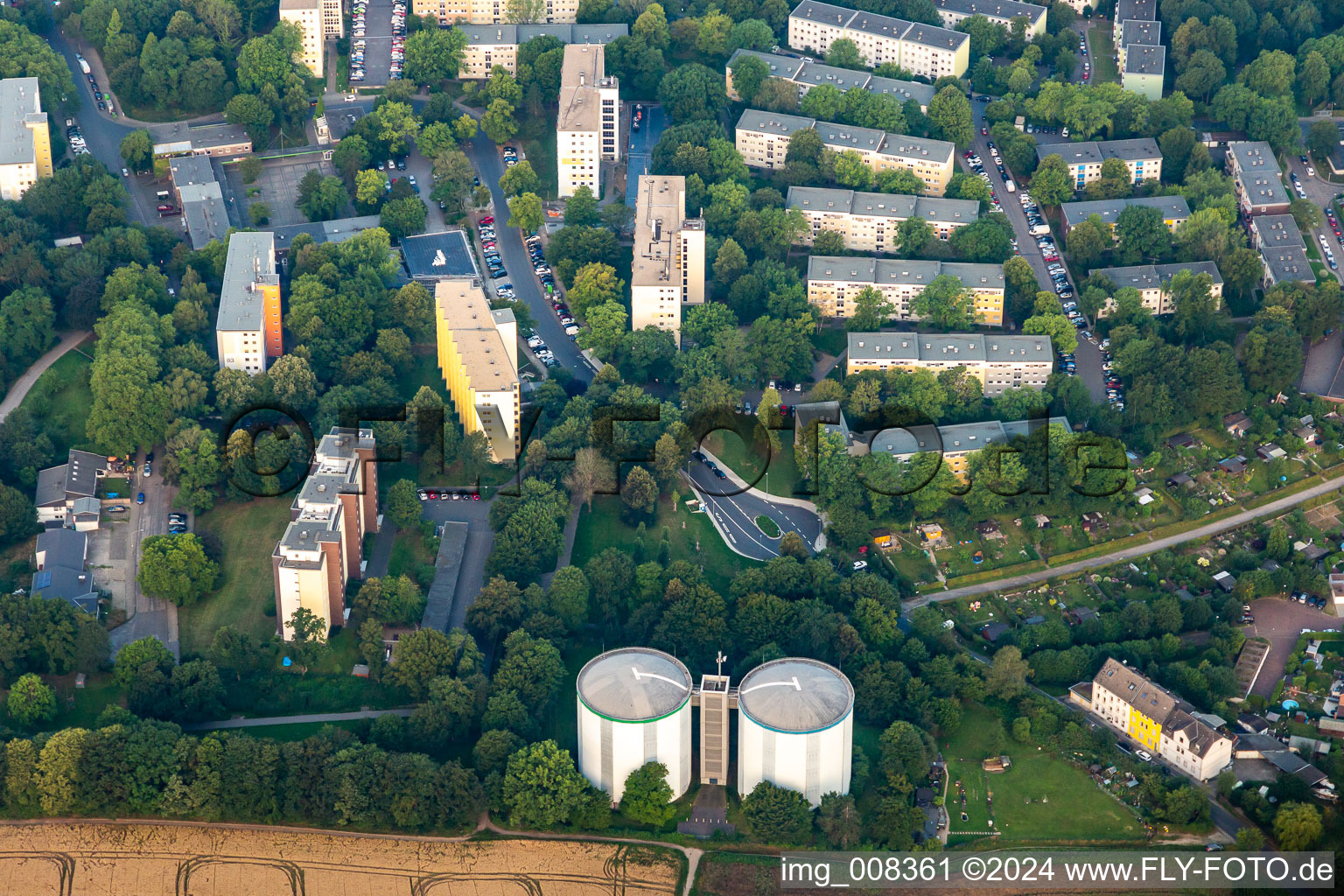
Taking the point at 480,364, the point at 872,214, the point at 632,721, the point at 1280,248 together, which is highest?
the point at 872,214

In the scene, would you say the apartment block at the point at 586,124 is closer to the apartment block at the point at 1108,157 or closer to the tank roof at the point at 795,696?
the apartment block at the point at 1108,157

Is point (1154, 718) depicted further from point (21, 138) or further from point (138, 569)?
point (21, 138)

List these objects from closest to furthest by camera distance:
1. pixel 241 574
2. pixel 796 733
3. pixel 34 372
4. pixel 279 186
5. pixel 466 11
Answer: pixel 796 733
pixel 241 574
pixel 34 372
pixel 279 186
pixel 466 11

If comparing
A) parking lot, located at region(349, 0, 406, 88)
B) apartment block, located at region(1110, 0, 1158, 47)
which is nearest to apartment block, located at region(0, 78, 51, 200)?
parking lot, located at region(349, 0, 406, 88)

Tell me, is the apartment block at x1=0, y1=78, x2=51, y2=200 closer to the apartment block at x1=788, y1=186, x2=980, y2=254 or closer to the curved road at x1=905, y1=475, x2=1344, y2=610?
the apartment block at x1=788, y1=186, x2=980, y2=254

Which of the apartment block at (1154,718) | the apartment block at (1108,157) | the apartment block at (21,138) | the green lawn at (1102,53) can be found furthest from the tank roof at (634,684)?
the green lawn at (1102,53)

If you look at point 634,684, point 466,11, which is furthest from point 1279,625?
point 466,11
